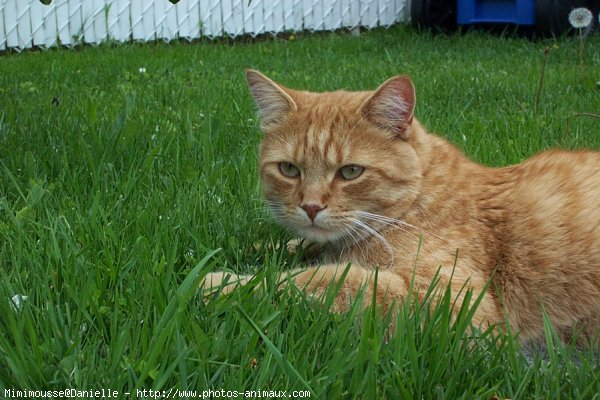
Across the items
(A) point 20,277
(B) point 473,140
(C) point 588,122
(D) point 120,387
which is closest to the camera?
(D) point 120,387

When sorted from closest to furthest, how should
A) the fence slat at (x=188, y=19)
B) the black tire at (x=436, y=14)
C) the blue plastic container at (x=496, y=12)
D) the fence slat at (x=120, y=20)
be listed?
the blue plastic container at (x=496, y=12)
the fence slat at (x=120, y=20)
the fence slat at (x=188, y=19)
the black tire at (x=436, y=14)

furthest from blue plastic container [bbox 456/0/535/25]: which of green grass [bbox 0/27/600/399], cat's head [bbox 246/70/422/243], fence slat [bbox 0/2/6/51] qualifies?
cat's head [bbox 246/70/422/243]

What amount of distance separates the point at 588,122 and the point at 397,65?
298cm

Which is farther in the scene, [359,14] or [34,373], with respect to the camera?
[359,14]

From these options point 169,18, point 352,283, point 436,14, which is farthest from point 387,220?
point 436,14

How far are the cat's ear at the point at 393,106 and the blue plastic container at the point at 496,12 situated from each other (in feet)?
21.7

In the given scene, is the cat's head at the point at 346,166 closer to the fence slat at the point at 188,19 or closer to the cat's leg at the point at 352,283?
the cat's leg at the point at 352,283

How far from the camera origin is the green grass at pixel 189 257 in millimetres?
1805

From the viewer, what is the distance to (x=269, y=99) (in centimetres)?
316

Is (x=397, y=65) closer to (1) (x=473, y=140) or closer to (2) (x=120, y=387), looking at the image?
(1) (x=473, y=140)

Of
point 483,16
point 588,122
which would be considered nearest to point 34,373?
point 588,122

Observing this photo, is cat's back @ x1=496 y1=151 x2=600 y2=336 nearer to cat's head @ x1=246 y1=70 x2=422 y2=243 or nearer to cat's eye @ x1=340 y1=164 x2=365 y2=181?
cat's head @ x1=246 y1=70 x2=422 y2=243

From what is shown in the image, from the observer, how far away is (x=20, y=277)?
220 cm

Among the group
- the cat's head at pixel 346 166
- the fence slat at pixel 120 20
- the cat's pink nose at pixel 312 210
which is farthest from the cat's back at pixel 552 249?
the fence slat at pixel 120 20
